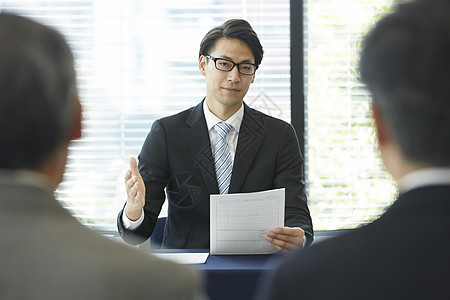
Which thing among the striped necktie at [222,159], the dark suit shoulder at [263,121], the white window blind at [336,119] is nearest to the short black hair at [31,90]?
the striped necktie at [222,159]

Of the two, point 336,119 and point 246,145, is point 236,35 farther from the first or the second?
point 336,119

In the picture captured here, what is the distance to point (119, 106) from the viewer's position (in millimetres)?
3553

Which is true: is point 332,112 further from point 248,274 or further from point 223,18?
point 248,274

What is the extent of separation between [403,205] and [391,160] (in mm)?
113

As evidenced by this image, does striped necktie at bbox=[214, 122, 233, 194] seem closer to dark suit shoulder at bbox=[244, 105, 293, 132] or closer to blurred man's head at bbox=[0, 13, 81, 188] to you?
dark suit shoulder at bbox=[244, 105, 293, 132]

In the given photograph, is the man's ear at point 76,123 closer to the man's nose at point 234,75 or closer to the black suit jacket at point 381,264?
the black suit jacket at point 381,264

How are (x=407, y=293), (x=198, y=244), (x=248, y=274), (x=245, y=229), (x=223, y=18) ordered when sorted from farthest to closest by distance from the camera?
1. (x=223, y=18)
2. (x=198, y=244)
3. (x=245, y=229)
4. (x=248, y=274)
5. (x=407, y=293)

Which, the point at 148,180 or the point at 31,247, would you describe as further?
the point at 148,180

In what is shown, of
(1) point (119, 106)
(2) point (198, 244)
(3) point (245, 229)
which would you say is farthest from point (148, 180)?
(1) point (119, 106)

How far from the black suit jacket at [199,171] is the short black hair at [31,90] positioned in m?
1.71

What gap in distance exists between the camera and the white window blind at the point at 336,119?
354 cm

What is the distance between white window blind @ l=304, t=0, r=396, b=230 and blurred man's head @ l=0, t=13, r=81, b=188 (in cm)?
284

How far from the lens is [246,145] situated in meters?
2.67

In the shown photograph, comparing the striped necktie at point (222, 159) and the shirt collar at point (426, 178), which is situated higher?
the shirt collar at point (426, 178)
